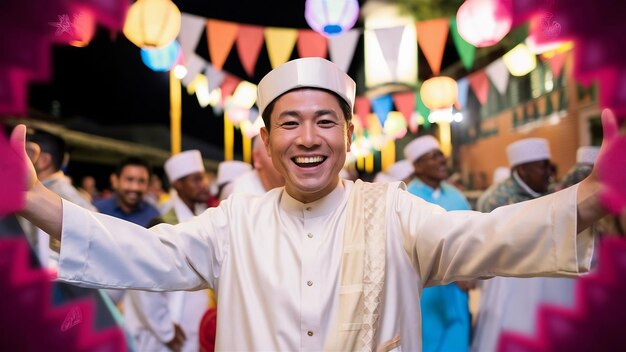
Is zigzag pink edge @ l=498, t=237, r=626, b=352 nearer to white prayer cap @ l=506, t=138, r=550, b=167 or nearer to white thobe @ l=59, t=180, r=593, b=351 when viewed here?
white prayer cap @ l=506, t=138, r=550, b=167

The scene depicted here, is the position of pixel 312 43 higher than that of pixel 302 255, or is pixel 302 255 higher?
pixel 312 43

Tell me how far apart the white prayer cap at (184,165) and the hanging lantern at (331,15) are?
6.79 feet

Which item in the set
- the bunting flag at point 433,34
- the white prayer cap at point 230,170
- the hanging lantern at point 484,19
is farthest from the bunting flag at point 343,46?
the white prayer cap at point 230,170

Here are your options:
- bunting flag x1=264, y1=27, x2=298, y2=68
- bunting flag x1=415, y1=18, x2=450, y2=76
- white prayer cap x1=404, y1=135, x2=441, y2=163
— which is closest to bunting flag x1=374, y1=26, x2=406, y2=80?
bunting flag x1=415, y1=18, x2=450, y2=76

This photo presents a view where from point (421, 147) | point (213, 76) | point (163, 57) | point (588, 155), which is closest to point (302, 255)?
point (421, 147)

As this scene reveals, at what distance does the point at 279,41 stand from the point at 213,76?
3.48 meters

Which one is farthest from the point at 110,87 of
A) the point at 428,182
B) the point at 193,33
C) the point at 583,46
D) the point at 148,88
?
the point at 583,46

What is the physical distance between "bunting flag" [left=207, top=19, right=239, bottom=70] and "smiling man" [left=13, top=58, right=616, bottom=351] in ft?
15.2

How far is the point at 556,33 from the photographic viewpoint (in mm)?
2496

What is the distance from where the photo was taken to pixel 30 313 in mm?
2555

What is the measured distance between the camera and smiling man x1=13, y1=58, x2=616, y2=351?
61.4 inches

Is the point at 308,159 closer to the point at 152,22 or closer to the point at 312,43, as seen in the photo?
the point at 152,22

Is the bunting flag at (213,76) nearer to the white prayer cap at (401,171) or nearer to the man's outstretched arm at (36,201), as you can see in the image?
the white prayer cap at (401,171)

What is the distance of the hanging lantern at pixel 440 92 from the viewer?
363 inches
